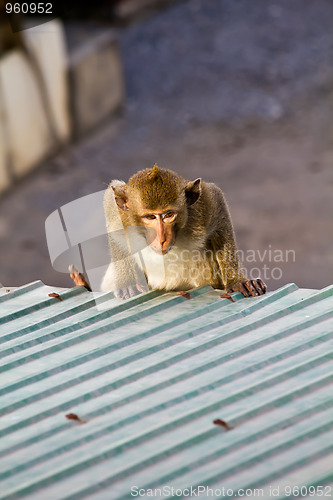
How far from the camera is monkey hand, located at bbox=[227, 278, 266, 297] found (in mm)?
4000

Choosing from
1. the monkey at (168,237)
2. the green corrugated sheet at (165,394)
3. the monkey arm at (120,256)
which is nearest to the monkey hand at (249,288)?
the monkey at (168,237)

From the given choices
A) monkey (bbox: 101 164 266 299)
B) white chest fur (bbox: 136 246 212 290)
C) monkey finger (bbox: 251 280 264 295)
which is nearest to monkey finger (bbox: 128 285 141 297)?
monkey (bbox: 101 164 266 299)

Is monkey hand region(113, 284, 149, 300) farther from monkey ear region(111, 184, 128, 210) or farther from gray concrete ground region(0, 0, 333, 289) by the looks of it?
gray concrete ground region(0, 0, 333, 289)

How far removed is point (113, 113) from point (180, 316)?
34.2 ft

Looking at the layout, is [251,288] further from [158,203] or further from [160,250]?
[158,203]

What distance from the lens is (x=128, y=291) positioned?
13.8 feet

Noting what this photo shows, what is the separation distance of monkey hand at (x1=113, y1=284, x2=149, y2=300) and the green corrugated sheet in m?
0.07

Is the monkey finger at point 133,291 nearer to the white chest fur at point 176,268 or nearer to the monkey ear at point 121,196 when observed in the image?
the white chest fur at point 176,268

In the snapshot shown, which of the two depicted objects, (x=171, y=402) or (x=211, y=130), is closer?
(x=171, y=402)

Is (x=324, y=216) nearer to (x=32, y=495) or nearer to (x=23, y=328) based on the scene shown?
(x=23, y=328)

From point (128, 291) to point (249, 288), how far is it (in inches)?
25.0

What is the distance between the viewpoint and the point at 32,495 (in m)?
2.43

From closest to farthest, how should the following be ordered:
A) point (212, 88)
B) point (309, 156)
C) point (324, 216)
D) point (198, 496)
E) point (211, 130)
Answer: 1. point (198, 496)
2. point (324, 216)
3. point (309, 156)
4. point (211, 130)
5. point (212, 88)

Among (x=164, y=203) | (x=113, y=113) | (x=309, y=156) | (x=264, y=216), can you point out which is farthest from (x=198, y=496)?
(x=113, y=113)
